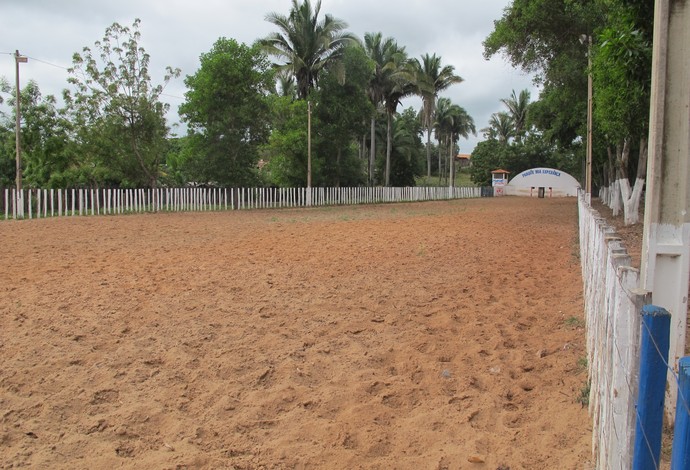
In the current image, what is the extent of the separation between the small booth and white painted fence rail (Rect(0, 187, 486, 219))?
22308 mm

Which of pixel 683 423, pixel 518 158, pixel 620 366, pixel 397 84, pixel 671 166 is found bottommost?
pixel 620 366

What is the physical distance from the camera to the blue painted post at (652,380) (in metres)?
1.64

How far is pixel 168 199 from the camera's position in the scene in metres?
25.5

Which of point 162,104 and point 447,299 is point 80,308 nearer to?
point 447,299

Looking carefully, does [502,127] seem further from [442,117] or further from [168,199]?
[168,199]

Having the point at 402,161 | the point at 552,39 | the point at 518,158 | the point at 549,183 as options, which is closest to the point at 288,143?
the point at 552,39

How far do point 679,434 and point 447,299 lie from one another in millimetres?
5559

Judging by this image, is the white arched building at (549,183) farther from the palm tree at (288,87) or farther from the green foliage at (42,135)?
the green foliage at (42,135)

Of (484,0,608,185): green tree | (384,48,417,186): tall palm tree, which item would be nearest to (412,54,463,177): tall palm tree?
(384,48,417,186): tall palm tree

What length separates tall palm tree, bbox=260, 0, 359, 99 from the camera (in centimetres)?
3331

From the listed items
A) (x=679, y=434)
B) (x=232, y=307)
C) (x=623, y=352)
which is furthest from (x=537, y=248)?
(x=679, y=434)

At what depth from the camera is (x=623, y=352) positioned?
2.09 m

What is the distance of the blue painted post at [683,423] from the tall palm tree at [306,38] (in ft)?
110

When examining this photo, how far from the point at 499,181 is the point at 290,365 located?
58.4 meters
